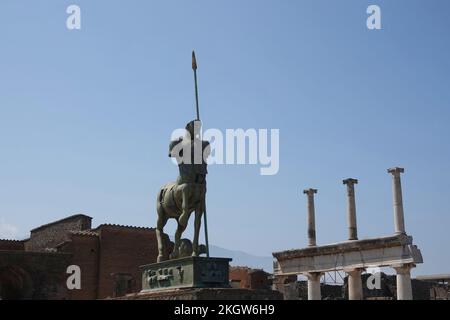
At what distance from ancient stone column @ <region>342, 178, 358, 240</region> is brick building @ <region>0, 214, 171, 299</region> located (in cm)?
1217

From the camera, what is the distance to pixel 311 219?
36531mm

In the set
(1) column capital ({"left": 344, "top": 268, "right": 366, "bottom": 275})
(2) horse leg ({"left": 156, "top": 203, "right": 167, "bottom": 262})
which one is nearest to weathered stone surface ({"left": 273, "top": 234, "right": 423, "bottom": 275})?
A: (1) column capital ({"left": 344, "top": 268, "right": 366, "bottom": 275})

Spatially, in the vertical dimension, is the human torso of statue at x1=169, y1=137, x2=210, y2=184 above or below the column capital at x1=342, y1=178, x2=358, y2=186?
below

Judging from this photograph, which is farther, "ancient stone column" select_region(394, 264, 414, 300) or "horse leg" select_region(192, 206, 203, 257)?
"ancient stone column" select_region(394, 264, 414, 300)

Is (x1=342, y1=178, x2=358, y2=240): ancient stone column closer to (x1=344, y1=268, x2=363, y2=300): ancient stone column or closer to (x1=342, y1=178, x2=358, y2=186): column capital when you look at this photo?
(x1=342, y1=178, x2=358, y2=186): column capital

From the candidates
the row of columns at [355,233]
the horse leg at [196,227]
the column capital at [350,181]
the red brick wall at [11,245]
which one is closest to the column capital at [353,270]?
the row of columns at [355,233]

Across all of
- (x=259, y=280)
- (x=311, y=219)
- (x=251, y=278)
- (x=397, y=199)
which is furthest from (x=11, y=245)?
(x=397, y=199)

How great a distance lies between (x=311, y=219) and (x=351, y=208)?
3460mm

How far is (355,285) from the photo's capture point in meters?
32.7

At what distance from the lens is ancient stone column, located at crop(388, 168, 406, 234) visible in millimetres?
30125

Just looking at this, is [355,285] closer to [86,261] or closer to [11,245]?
[86,261]

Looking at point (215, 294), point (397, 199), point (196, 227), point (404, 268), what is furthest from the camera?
point (397, 199)
